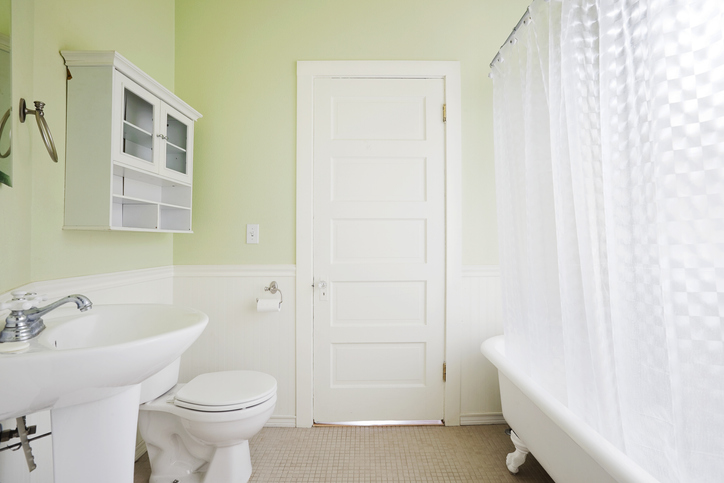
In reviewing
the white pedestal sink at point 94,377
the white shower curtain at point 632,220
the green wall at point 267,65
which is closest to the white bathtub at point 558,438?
the white shower curtain at point 632,220

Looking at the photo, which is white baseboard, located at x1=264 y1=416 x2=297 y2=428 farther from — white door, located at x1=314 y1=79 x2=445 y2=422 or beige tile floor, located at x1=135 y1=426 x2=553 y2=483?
white door, located at x1=314 y1=79 x2=445 y2=422

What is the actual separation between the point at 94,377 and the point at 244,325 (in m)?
1.35

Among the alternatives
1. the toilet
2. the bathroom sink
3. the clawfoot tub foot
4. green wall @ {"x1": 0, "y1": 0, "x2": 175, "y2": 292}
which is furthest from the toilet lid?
the clawfoot tub foot

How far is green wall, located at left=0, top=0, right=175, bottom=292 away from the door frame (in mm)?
849

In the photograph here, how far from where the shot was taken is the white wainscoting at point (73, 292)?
110cm

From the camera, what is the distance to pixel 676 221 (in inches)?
30.7

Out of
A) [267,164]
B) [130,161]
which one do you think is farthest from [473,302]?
[130,161]

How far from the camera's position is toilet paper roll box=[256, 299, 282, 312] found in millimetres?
1968

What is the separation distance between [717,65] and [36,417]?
2.09 m

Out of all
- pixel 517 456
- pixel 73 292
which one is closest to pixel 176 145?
pixel 73 292

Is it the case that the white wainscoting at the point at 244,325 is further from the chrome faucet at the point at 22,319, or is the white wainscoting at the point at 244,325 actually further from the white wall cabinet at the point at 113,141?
the chrome faucet at the point at 22,319

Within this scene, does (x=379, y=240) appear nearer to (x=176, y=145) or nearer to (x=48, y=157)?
(x=176, y=145)

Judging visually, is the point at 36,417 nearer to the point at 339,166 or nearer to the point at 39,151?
the point at 39,151

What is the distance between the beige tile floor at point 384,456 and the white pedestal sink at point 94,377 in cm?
90
